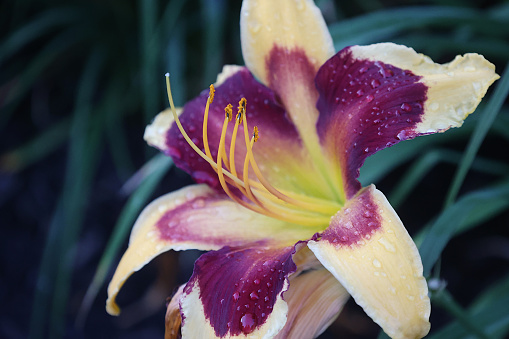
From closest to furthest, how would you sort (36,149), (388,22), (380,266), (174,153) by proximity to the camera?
(380,266)
(174,153)
(388,22)
(36,149)

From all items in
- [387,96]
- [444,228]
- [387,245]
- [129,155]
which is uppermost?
[387,96]


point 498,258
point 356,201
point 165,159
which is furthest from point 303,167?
point 498,258

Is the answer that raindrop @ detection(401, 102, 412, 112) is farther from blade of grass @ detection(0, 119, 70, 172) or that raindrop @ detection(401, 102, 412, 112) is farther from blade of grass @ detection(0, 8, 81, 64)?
blade of grass @ detection(0, 119, 70, 172)

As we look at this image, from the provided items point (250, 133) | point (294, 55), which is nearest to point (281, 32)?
point (294, 55)

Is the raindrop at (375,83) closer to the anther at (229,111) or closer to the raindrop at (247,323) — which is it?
the anther at (229,111)

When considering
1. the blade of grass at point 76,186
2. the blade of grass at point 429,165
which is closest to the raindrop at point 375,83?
the blade of grass at point 429,165

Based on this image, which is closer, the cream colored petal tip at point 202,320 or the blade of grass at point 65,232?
the cream colored petal tip at point 202,320

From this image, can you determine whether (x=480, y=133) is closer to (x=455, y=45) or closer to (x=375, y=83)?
(x=375, y=83)
